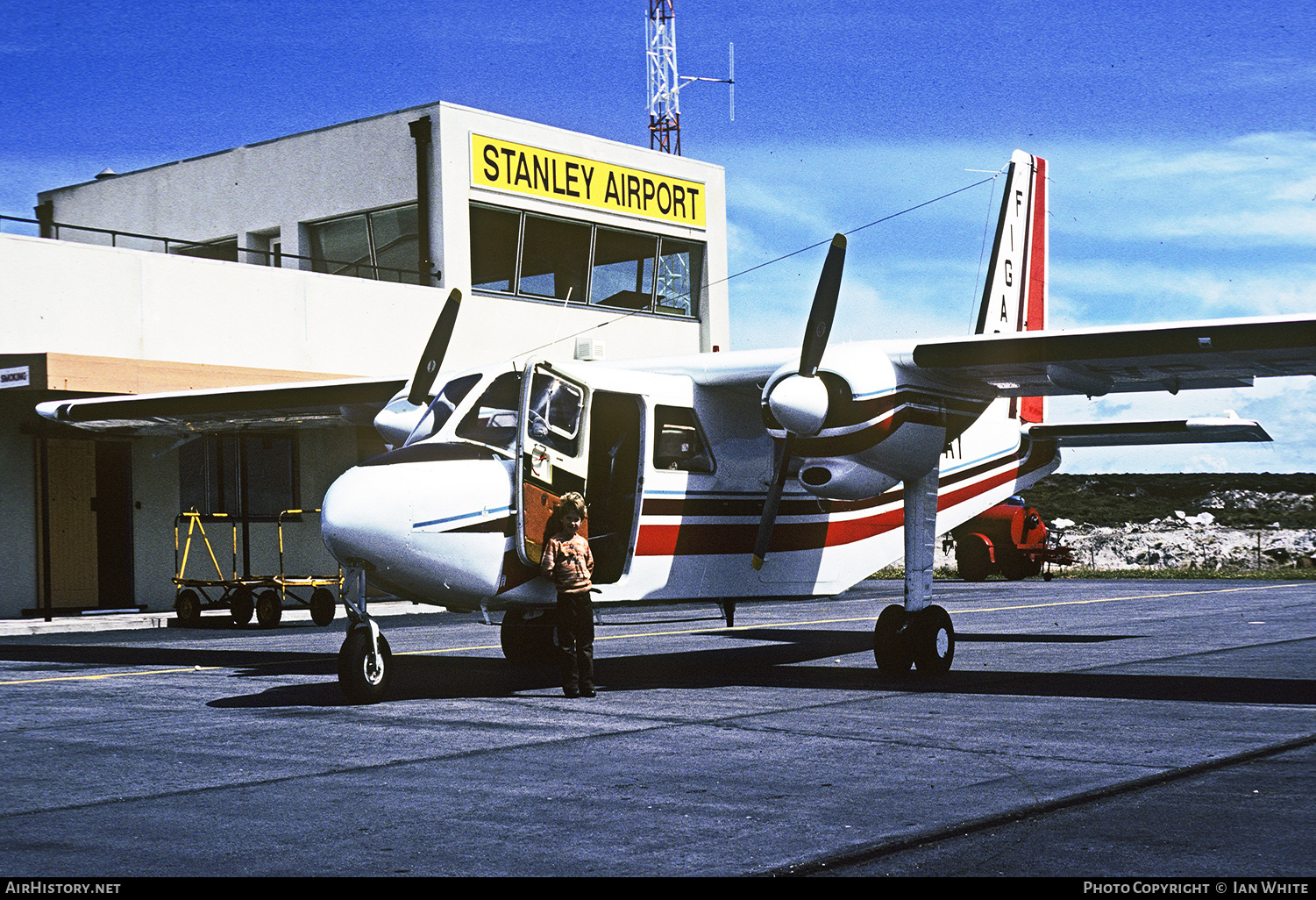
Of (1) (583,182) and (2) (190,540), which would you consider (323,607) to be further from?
(1) (583,182)

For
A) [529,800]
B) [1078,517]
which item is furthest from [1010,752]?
[1078,517]

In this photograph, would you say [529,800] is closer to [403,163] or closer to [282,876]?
[282,876]

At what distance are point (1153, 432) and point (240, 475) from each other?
57.1 feet

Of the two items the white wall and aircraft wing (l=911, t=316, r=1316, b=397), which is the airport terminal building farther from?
aircraft wing (l=911, t=316, r=1316, b=397)

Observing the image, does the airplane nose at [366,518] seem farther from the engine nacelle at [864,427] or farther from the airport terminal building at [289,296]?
the airport terminal building at [289,296]

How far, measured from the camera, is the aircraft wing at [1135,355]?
11164 millimetres

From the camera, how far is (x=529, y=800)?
6758 millimetres

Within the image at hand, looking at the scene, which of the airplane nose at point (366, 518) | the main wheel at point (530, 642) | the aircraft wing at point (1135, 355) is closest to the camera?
the airplane nose at point (366, 518)

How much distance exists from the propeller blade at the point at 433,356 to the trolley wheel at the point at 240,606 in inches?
394

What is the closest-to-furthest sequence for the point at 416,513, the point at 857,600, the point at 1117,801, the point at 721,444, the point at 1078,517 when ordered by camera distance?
1. the point at 1117,801
2. the point at 416,513
3. the point at 721,444
4. the point at 857,600
5. the point at 1078,517

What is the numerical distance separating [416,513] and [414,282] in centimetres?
1935

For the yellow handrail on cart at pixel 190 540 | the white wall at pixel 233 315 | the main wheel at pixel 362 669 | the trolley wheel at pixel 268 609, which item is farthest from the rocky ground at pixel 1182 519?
the main wheel at pixel 362 669

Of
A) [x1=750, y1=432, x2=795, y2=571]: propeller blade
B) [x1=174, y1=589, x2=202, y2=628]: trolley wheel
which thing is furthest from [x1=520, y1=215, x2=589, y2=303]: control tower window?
[x1=750, y1=432, x2=795, y2=571]: propeller blade

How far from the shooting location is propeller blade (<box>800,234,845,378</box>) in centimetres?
1171
